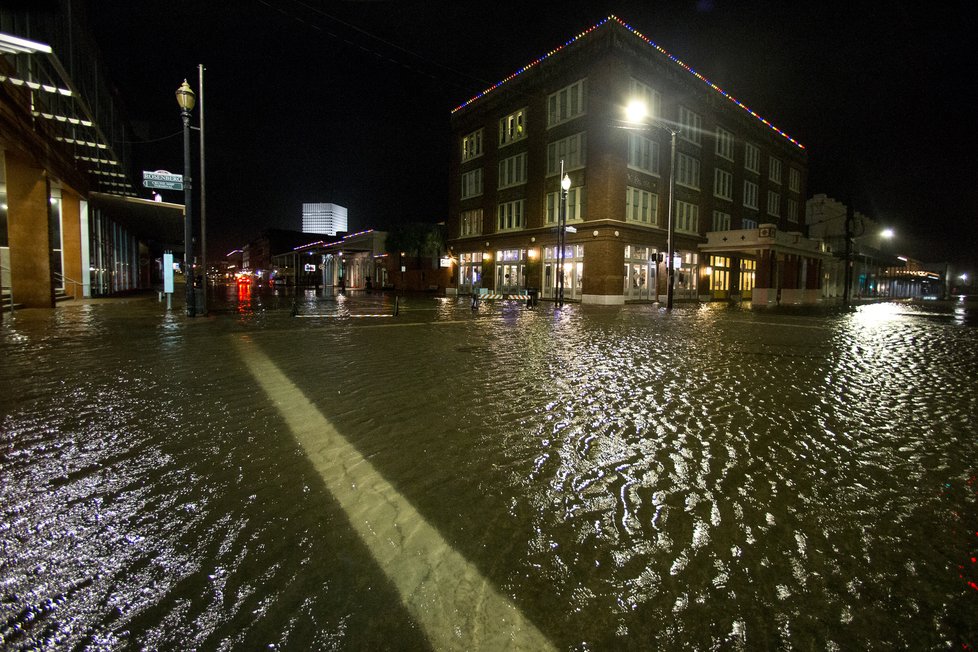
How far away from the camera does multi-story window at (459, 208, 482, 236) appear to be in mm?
42312

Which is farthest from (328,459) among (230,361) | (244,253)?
(244,253)

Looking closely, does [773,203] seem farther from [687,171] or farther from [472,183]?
[472,183]

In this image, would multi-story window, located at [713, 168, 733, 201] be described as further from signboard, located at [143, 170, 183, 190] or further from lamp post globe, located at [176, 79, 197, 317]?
signboard, located at [143, 170, 183, 190]

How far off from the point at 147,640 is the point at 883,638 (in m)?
2.97

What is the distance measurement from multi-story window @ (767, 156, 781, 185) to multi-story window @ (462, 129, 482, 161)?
2810cm

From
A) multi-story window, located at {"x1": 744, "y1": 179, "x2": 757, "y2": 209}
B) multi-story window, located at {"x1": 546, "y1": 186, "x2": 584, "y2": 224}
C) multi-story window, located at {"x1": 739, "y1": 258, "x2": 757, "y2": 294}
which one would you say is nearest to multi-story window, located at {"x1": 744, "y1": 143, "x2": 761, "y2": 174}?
multi-story window, located at {"x1": 744, "y1": 179, "x2": 757, "y2": 209}

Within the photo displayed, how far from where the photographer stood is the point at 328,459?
3.89 m

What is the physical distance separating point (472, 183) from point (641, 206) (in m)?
15.5

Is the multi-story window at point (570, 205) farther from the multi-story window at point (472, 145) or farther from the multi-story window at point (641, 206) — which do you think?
the multi-story window at point (472, 145)

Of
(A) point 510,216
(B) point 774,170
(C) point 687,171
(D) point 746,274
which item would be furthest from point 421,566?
(B) point 774,170

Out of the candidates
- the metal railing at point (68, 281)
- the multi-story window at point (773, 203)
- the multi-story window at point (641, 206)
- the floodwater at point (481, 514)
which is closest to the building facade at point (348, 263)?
the metal railing at point (68, 281)

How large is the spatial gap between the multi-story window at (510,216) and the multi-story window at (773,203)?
87.5 feet

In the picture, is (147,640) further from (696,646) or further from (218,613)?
(696,646)

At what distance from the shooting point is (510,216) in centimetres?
3891
